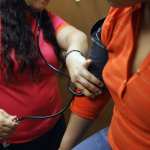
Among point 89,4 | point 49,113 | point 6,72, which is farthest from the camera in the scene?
point 89,4

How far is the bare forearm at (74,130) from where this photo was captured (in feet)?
3.51

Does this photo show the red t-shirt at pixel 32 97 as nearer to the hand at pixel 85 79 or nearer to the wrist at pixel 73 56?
the wrist at pixel 73 56

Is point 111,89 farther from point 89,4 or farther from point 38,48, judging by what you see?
point 89,4

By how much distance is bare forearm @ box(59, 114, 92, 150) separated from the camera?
1.07 m

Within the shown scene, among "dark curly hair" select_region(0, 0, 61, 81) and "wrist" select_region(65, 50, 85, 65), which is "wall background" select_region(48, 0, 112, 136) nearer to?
"dark curly hair" select_region(0, 0, 61, 81)

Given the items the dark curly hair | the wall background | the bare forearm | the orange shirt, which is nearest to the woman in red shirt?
the dark curly hair

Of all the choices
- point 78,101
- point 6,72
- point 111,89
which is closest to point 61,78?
point 6,72

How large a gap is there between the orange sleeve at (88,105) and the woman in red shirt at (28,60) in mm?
360

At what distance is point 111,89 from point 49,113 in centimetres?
67

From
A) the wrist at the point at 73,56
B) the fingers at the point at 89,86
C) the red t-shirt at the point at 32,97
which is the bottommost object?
the red t-shirt at the point at 32,97

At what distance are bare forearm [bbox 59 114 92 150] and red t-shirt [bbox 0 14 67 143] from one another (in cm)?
40

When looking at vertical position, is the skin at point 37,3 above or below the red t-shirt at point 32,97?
above

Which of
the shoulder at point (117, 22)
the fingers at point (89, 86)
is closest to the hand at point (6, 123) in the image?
the fingers at point (89, 86)

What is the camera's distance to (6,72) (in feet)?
4.67
